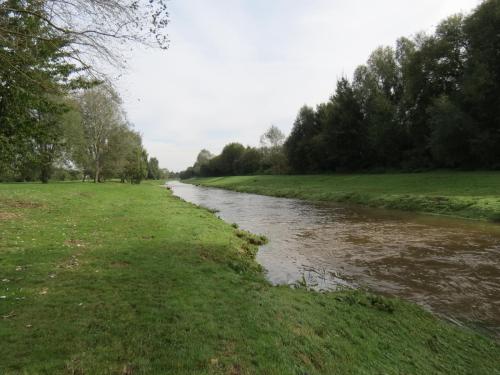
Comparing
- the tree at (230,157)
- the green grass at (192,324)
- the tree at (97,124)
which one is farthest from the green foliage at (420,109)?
the tree at (230,157)

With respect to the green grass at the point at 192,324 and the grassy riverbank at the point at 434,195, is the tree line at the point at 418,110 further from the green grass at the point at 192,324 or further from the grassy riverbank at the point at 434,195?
the green grass at the point at 192,324

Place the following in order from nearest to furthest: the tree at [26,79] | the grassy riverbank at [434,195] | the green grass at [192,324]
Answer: the green grass at [192,324] → the tree at [26,79] → the grassy riverbank at [434,195]

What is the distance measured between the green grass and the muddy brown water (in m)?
1.34

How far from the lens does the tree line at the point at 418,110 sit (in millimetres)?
35906

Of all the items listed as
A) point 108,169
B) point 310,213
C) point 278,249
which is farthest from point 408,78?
point 108,169

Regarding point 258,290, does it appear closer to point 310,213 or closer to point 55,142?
point 55,142

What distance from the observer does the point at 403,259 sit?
38.2ft

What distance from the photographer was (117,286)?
718 cm

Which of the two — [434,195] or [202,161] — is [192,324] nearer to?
[434,195]

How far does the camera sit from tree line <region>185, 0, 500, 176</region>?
35906 mm

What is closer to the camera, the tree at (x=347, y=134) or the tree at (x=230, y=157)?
the tree at (x=347, y=134)

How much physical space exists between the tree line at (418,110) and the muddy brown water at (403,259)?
2219cm

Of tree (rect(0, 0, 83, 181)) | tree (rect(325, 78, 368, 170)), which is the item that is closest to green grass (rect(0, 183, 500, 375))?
tree (rect(0, 0, 83, 181))

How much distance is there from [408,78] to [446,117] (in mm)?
14153
